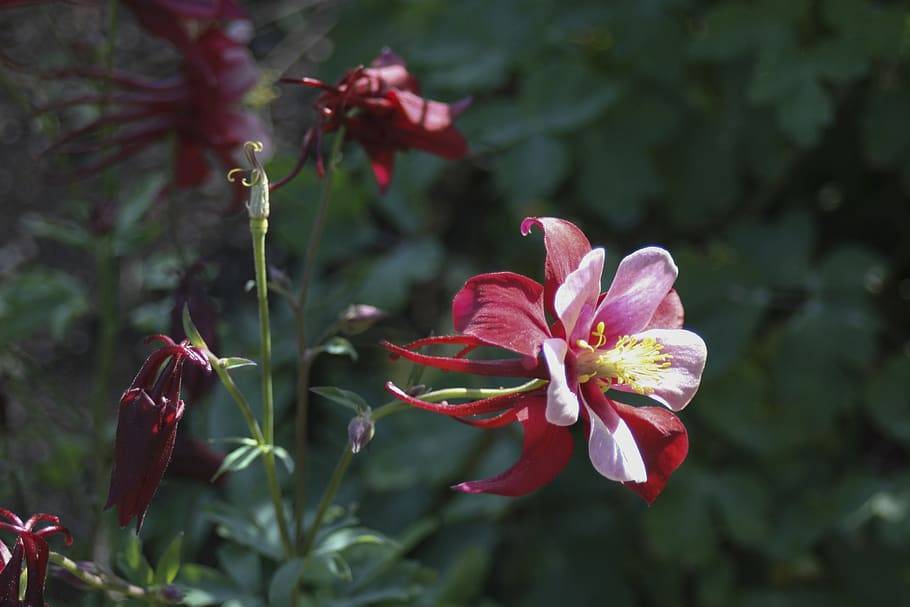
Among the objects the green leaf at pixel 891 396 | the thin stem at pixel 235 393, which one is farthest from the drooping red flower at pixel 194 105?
the green leaf at pixel 891 396

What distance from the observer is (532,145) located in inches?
79.7

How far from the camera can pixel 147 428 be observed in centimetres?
86

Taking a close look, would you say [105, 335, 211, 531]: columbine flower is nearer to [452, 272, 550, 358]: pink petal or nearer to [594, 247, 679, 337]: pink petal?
[452, 272, 550, 358]: pink petal

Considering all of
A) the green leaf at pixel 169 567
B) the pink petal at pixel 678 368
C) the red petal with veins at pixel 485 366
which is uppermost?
the red petal with veins at pixel 485 366

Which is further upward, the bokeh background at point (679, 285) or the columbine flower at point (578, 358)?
the columbine flower at point (578, 358)

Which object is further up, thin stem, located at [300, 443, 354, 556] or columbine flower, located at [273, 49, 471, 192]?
columbine flower, located at [273, 49, 471, 192]

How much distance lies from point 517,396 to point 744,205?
62.3 inches

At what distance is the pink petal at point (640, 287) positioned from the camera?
0.95 m

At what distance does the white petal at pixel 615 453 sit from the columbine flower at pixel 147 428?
348mm

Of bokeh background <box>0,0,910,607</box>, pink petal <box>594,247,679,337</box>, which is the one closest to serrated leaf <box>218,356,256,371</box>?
pink petal <box>594,247,679,337</box>

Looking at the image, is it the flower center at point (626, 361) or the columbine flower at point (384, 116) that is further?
the columbine flower at point (384, 116)

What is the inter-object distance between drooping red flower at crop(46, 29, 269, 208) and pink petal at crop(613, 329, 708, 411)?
70 centimetres

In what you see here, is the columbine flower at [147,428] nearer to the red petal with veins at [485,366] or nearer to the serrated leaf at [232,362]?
the serrated leaf at [232,362]

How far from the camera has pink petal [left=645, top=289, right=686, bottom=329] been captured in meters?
1.02
